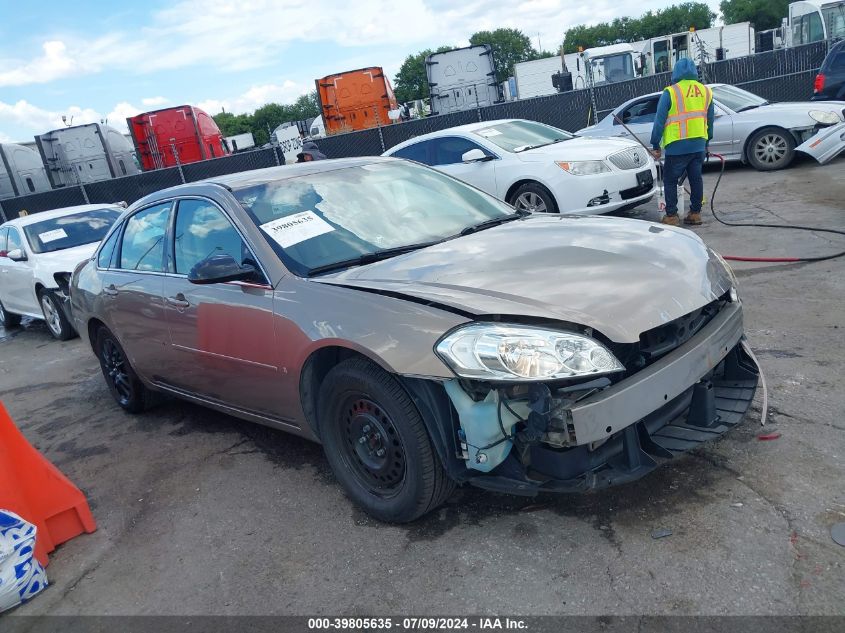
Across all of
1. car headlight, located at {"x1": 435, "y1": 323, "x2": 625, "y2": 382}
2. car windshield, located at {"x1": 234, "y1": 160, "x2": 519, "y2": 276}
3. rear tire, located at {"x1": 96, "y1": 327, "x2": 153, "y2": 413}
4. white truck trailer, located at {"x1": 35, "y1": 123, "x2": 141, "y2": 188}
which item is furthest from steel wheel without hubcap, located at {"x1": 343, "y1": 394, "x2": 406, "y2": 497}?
white truck trailer, located at {"x1": 35, "y1": 123, "x2": 141, "y2": 188}

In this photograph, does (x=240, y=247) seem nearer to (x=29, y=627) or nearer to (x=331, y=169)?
(x=331, y=169)

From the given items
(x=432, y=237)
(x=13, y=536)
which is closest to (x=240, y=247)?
(x=432, y=237)

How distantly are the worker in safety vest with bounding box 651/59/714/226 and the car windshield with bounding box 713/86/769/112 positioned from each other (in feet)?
13.3

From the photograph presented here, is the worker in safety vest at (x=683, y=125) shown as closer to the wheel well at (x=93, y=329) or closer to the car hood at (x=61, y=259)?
the wheel well at (x=93, y=329)

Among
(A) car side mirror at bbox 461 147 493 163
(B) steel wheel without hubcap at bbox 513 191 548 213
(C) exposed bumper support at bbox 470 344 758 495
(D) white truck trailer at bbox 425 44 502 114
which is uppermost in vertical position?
(D) white truck trailer at bbox 425 44 502 114

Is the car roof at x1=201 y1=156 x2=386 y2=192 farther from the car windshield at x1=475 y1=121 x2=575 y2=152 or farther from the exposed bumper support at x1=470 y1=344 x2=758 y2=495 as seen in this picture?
the car windshield at x1=475 y1=121 x2=575 y2=152

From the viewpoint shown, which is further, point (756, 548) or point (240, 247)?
point (240, 247)

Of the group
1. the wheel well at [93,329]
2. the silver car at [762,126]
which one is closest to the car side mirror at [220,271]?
the wheel well at [93,329]

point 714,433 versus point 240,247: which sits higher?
point 240,247

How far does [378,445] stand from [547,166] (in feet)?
20.8

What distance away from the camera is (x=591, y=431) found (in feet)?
8.46

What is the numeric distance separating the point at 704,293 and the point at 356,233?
5.76ft

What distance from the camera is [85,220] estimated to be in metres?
9.34

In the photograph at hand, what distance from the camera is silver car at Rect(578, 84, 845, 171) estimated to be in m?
10.9
